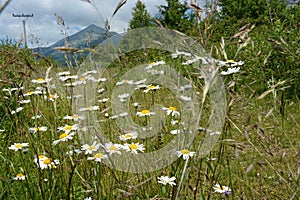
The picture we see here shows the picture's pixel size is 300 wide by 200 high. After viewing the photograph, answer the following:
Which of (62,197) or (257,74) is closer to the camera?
(62,197)

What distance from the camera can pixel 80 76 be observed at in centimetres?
193

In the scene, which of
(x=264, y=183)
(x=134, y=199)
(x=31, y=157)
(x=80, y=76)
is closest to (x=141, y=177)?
(x=134, y=199)

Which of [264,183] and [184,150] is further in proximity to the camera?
[264,183]

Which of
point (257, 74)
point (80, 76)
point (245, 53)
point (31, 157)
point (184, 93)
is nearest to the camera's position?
point (184, 93)

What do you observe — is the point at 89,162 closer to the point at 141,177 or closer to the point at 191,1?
the point at 141,177

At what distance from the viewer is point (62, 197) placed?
4.15 feet

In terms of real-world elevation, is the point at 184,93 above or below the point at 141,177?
above

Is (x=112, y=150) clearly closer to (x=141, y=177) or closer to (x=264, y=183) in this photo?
(x=141, y=177)

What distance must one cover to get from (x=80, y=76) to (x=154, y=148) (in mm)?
660

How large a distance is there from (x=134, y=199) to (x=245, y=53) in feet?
11.2

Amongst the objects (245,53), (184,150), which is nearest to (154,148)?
(184,150)

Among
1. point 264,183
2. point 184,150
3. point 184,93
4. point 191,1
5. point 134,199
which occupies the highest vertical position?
point 191,1

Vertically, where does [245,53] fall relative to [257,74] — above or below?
above

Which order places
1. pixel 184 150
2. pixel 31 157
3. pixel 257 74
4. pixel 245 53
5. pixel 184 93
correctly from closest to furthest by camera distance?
pixel 184 150 < pixel 184 93 < pixel 31 157 < pixel 257 74 < pixel 245 53
